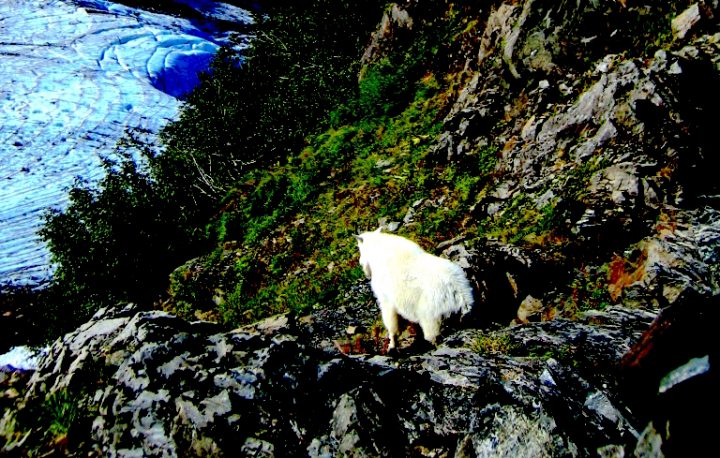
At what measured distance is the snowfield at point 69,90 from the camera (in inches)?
481

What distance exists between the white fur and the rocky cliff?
301 mm

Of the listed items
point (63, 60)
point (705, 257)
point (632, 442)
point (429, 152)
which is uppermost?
point (705, 257)

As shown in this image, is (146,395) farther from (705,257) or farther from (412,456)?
(705,257)

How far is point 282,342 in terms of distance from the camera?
12.2 ft

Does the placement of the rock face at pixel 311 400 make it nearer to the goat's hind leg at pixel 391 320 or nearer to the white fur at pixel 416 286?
the white fur at pixel 416 286

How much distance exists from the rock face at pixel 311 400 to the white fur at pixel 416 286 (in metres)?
0.88

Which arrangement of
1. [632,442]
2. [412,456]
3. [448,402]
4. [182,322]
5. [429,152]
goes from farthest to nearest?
[429,152] → [182,322] → [448,402] → [412,456] → [632,442]

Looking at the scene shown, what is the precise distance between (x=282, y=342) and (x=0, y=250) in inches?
431

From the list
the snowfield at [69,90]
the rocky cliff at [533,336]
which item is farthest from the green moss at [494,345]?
the snowfield at [69,90]

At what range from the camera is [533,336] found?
438cm

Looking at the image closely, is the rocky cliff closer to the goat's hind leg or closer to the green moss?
the green moss

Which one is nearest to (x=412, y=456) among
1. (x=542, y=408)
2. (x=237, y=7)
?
(x=542, y=408)

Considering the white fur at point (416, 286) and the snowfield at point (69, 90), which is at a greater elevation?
the white fur at point (416, 286)

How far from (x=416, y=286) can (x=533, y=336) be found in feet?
4.43
